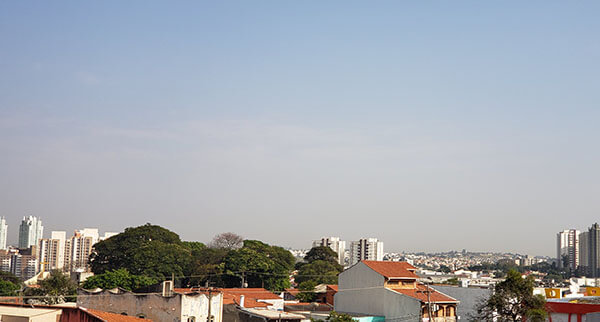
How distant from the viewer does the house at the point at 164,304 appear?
3494cm

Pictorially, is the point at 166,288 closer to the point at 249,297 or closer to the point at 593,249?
the point at 249,297

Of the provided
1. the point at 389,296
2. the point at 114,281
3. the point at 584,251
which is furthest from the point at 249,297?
the point at 584,251

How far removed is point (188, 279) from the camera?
81250 millimetres

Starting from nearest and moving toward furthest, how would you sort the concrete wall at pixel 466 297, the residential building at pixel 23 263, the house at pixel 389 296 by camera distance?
the house at pixel 389 296, the concrete wall at pixel 466 297, the residential building at pixel 23 263

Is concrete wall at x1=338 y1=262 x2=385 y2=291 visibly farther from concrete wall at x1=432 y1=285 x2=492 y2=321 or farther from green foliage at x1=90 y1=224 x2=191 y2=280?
green foliage at x1=90 y1=224 x2=191 y2=280

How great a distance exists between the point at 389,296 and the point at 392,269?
3593mm

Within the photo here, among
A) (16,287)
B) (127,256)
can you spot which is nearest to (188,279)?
(127,256)

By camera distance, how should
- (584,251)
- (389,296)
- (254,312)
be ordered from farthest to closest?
(584,251) → (389,296) → (254,312)

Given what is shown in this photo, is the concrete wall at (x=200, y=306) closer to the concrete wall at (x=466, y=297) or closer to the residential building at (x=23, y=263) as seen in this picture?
the concrete wall at (x=466, y=297)

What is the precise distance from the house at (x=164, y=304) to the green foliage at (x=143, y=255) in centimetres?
3716

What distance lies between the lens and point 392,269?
52375 millimetres

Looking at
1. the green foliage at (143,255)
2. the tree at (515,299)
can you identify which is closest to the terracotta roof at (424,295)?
the tree at (515,299)

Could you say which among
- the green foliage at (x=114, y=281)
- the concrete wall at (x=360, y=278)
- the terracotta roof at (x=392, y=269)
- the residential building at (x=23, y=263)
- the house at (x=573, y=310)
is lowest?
the residential building at (x=23, y=263)

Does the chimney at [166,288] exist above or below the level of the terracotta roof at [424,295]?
above
